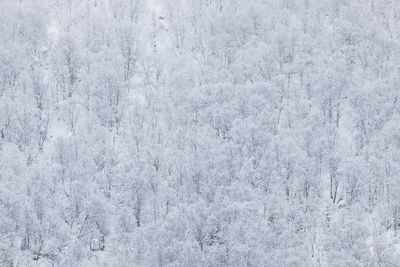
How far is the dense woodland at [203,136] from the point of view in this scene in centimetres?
4156

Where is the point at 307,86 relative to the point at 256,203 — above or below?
above

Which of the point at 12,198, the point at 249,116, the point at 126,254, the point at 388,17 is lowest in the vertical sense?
the point at 126,254

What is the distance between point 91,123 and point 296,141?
18356mm

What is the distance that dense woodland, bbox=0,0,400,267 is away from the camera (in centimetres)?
4156

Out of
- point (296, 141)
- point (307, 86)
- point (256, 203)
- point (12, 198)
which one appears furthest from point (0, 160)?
point (307, 86)

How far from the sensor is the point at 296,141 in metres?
48.5

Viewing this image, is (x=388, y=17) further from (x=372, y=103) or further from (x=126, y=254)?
(x=126, y=254)

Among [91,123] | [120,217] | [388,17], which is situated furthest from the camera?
[388,17]

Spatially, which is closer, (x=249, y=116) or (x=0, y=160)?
(x=0, y=160)

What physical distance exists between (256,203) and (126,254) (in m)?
10.7

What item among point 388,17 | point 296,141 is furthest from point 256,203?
point 388,17

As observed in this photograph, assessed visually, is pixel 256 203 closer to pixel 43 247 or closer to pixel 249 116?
pixel 249 116

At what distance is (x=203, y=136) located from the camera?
163ft

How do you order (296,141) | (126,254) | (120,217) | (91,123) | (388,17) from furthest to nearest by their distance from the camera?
(388,17) → (91,123) → (296,141) → (120,217) → (126,254)
